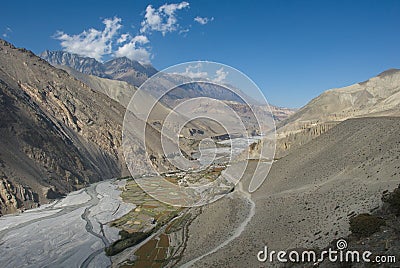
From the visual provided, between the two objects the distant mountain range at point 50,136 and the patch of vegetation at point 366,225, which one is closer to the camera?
the patch of vegetation at point 366,225

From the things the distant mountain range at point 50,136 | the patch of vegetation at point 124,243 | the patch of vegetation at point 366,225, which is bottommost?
the patch of vegetation at point 124,243

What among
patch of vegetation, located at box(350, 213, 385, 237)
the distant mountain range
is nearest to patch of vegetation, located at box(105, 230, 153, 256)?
patch of vegetation, located at box(350, 213, 385, 237)

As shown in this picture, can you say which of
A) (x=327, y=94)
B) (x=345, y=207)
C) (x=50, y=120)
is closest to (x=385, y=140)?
(x=345, y=207)

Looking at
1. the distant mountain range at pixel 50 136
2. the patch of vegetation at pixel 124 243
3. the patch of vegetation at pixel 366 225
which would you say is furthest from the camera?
the distant mountain range at pixel 50 136

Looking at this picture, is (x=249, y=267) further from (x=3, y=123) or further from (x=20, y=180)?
(x=3, y=123)

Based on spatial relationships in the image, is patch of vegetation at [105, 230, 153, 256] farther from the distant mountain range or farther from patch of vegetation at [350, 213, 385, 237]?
the distant mountain range

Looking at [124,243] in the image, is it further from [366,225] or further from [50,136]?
[50,136]

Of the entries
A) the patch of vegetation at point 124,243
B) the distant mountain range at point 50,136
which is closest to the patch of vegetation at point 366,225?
the patch of vegetation at point 124,243

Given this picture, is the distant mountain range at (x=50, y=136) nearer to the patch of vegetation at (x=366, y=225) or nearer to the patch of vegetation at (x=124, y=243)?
the patch of vegetation at (x=124, y=243)
